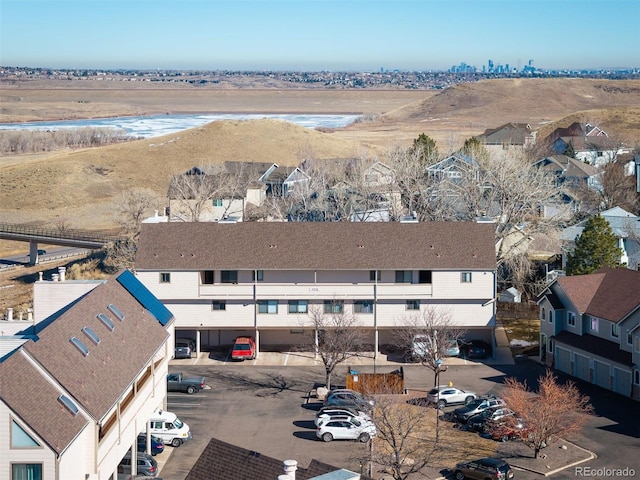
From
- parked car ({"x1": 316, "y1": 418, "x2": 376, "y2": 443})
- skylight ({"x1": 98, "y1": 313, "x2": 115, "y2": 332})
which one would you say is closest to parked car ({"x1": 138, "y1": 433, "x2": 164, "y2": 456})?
parked car ({"x1": 316, "y1": 418, "x2": 376, "y2": 443})

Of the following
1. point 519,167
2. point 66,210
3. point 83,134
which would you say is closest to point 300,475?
point 519,167

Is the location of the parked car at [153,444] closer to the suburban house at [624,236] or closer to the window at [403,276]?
the window at [403,276]

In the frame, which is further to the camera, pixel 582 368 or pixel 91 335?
A: pixel 582 368

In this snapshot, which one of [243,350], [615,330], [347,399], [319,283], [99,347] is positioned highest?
[99,347]

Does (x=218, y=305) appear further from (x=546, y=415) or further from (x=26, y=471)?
(x=26, y=471)

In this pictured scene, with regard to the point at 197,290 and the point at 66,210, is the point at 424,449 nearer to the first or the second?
the point at 197,290

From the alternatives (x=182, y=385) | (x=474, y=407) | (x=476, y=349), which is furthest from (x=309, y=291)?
(x=474, y=407)

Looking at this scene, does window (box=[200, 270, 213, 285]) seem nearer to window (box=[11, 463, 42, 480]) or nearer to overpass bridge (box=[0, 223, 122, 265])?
window (box=[11, 463, 42, 480])
